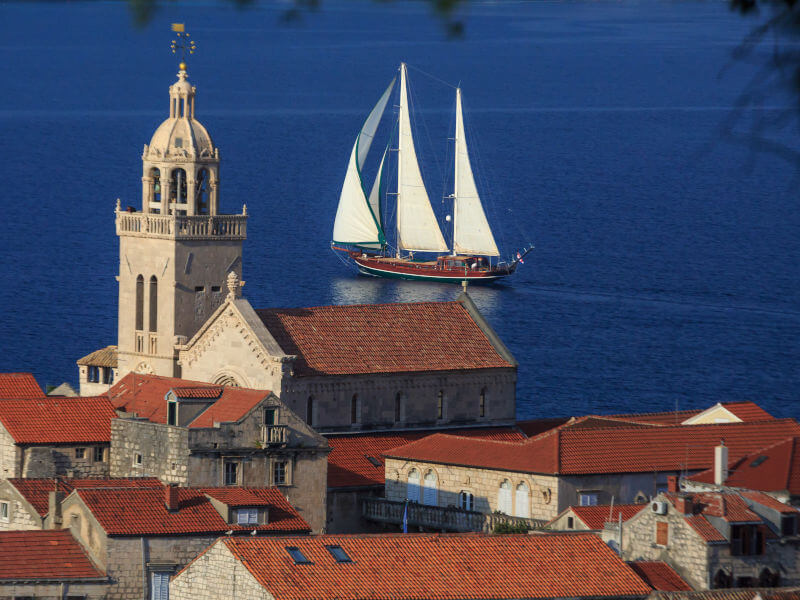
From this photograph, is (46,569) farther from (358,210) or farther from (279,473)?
(358,210)

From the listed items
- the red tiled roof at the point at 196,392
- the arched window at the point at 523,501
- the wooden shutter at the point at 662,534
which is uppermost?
the red tiled roof at the point at 196,392

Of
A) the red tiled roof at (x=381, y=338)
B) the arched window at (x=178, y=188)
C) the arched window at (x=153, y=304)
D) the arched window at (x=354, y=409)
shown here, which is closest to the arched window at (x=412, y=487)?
the arched window at (x=354, y=409)

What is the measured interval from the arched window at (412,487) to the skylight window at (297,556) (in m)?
17.6

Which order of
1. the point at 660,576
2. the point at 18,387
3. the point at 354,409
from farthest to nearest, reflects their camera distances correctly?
the point at 18,387
the point at 354,409
the point at 660,576

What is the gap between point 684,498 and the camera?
1790 inches

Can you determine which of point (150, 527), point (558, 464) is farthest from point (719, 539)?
point (150, 527)


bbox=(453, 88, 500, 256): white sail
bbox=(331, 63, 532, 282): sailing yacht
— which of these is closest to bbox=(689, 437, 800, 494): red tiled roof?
bbox=(331, 63, 532, 282): sailing yacht

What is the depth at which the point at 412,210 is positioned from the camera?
7082 inches

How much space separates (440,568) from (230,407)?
1498 cm

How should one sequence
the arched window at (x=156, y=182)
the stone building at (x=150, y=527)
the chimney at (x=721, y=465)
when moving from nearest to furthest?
the stone building at (x=150, y=527), the chimney at (x=721, y=465), the arched window at (x=156, y=182)

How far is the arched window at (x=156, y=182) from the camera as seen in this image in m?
69.5

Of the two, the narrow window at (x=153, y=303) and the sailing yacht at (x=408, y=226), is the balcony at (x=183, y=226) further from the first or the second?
the sailing yacht at (x=408, y=226)

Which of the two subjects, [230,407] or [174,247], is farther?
[174,247]

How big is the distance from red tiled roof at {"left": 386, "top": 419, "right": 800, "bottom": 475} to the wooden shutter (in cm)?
1073
